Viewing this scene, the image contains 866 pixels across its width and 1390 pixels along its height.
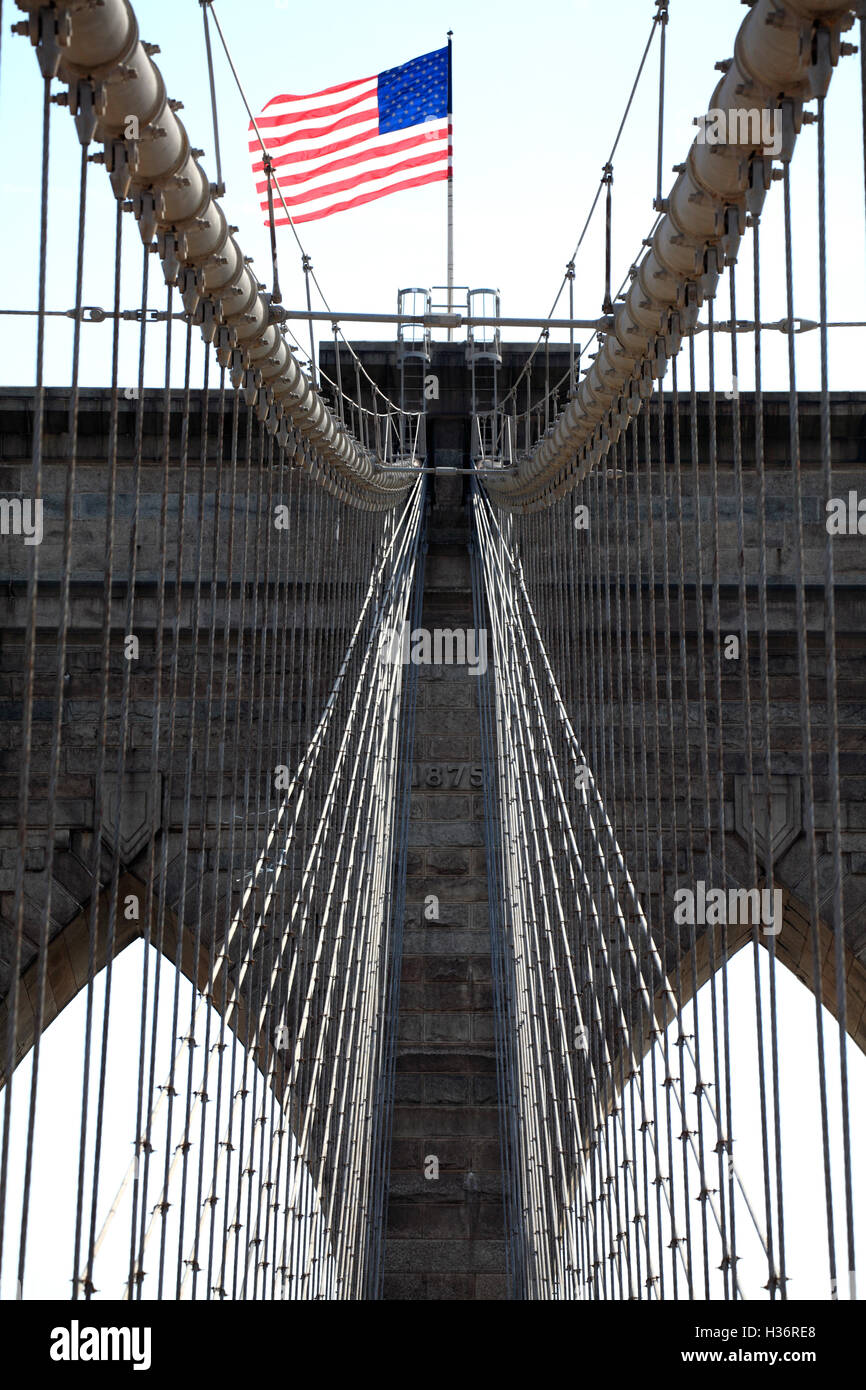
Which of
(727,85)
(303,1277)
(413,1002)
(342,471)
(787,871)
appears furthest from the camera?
(787,871)

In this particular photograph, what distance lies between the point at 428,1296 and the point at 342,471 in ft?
14.5

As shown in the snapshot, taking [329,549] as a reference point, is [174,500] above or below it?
above

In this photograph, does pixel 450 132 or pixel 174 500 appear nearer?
pixel 450 132

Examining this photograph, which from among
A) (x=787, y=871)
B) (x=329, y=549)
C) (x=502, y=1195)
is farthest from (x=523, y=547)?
(x=502, y=1195)

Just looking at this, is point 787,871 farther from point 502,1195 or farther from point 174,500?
point 174,500

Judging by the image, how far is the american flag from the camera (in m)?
10.5

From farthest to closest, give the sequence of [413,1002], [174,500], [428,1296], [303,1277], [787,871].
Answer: [174,500], [787,871], [413,1002], [428,1296], [303,1277]

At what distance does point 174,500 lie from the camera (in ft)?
39.9

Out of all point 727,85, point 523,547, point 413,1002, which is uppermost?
point 523,547

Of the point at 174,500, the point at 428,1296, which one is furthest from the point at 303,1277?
the point at 174,500

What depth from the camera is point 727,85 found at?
3172mm

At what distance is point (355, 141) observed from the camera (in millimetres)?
10758

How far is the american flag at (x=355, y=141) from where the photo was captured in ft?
34.5

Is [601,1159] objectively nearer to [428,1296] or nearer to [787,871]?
[428,1296]
